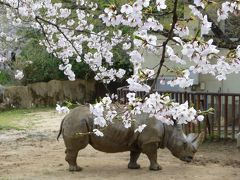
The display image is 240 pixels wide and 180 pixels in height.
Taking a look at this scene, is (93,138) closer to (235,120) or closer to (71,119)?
(71,119)

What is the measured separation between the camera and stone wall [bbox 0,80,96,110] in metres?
22.8

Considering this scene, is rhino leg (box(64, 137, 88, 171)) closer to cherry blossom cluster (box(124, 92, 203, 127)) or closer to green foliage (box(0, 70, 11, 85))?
cherry blossom cluster (box(124, 92, 203, 127))

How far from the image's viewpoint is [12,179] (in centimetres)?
849

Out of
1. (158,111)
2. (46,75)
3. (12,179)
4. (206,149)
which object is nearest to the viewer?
(158,111)

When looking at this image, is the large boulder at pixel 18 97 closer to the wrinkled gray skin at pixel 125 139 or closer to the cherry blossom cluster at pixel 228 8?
the wrinkled gray skin at pixel 125 139

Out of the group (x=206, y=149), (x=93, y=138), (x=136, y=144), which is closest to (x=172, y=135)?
(x=136, y=144)

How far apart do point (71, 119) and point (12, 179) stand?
1.38 meters

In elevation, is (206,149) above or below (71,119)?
below

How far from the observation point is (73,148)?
9203 mm

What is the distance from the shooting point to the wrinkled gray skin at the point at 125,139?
912 cm

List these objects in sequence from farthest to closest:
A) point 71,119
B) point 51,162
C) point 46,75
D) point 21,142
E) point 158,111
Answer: point 46,75
point 21,142
point 51,162
point 71,119
point 158,111

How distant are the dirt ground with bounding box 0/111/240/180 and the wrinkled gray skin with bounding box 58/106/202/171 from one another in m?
0.29

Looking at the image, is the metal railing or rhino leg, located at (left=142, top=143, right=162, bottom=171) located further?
the metal railing

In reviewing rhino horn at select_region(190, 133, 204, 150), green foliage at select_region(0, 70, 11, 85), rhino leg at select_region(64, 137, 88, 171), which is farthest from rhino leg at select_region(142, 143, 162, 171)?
green foliage at select_region(0, 70, 11, 85)
